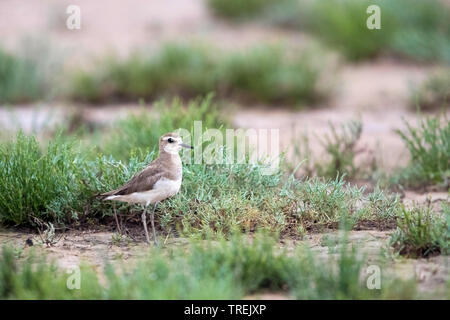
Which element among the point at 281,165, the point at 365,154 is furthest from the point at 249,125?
the point at 281,165

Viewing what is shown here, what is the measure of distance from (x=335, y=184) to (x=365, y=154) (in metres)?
2.89

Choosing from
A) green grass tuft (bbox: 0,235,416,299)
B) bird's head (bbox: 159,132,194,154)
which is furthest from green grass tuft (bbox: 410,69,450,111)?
green grass tuft (bbox: 0,235,416,299)

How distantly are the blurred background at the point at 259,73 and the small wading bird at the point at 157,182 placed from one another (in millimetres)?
2111

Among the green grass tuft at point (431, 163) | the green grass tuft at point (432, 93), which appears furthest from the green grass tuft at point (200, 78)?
the green grass tuft at point (431, 163)

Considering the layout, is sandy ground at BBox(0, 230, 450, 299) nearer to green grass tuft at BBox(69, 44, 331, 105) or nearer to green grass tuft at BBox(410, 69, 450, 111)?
green grass tuft at BBox(410, 69, 450, 111)

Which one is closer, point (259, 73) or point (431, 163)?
point (431, 163)

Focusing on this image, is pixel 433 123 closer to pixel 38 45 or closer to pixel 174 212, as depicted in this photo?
pixel 174 212

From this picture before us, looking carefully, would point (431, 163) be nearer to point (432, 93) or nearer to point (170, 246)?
point (170, 246)

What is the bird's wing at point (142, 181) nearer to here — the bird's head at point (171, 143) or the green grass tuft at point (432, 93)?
the bird's head at point (171, 143)

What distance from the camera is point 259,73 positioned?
36.8 feet

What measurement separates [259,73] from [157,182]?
255 inches

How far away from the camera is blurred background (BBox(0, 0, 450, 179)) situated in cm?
941

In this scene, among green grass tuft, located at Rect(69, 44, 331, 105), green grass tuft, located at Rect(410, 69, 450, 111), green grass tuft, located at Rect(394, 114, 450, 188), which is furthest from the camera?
green grass tuft, located at Rect(69, 44, 331, 105)

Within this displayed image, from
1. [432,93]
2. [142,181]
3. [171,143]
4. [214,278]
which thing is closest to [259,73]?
[432,93]
